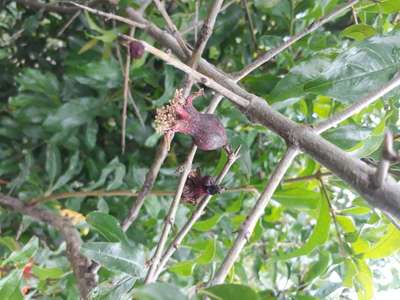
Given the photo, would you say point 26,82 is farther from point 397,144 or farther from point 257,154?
point 397,144

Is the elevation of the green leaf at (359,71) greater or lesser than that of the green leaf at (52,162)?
lesser

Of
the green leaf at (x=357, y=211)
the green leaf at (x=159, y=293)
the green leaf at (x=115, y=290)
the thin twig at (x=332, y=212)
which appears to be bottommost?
the green leaf at (x=159, y=293)

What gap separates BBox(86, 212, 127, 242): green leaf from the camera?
67 cm

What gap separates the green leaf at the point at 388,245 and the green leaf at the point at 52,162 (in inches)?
27.9

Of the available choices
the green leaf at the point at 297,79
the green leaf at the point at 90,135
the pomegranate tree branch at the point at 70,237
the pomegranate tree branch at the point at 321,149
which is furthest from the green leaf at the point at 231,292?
the green leaf at the point at 90,135

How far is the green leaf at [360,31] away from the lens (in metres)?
0.72

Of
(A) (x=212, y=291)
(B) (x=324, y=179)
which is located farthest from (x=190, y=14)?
(A) (x=212, y=291)

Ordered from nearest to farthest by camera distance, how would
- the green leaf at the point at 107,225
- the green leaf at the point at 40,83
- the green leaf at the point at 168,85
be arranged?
the green leaf at the point at 107,225 → the green leaf at the point at 168,85 → the green leaf at the point at 40,83

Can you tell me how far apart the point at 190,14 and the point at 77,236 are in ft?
1.81

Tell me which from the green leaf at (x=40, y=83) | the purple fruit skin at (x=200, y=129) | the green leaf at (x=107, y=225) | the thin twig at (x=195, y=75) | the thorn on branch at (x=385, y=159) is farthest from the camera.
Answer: the green leaf at (x=40, y=83)

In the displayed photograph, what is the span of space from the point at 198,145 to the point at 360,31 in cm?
33

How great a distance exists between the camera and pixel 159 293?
15.8 inches

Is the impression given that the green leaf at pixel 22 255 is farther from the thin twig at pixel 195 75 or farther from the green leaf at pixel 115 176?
the thin twig at pixel 195 75

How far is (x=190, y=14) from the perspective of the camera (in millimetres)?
→ 1122
